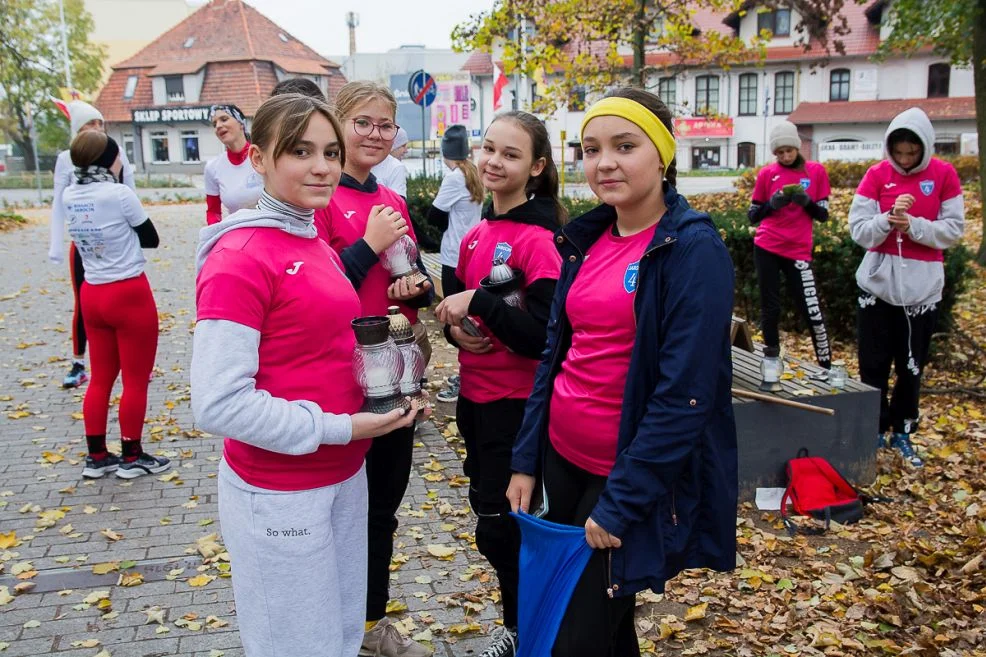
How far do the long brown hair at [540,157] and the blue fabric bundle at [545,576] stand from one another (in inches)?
52.0

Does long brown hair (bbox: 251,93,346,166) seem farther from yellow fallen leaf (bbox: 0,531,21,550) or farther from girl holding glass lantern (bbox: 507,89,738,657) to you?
yellow fallen leaf (bbox: 0,531,21,550)

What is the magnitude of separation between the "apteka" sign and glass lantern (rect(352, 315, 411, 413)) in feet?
179

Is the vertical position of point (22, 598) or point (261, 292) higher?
point (261, 292)

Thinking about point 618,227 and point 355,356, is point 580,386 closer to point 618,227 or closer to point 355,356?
point 618,227

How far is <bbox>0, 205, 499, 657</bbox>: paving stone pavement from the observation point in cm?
392

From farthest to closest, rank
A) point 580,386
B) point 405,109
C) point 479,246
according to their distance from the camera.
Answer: point 405,109
point 479,246
point 580,386

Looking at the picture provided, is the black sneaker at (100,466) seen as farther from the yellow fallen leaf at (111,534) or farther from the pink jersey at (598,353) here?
the pink jersey at (598,353)

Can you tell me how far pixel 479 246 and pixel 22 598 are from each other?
2.88 metres

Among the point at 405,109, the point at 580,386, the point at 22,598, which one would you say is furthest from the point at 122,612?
the point at 405,109

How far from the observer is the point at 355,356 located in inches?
97.0

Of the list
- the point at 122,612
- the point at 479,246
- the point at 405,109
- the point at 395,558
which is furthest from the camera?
the point at 405,109

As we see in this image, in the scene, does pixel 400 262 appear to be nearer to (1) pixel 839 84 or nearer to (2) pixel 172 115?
(1) pixel 839 84

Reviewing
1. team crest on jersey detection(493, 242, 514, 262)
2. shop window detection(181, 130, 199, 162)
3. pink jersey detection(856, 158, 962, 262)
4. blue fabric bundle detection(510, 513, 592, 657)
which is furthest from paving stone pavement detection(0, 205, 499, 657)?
shop window detection(181, 130, 199, 162)

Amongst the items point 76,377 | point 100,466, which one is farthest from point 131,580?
point 76,377
